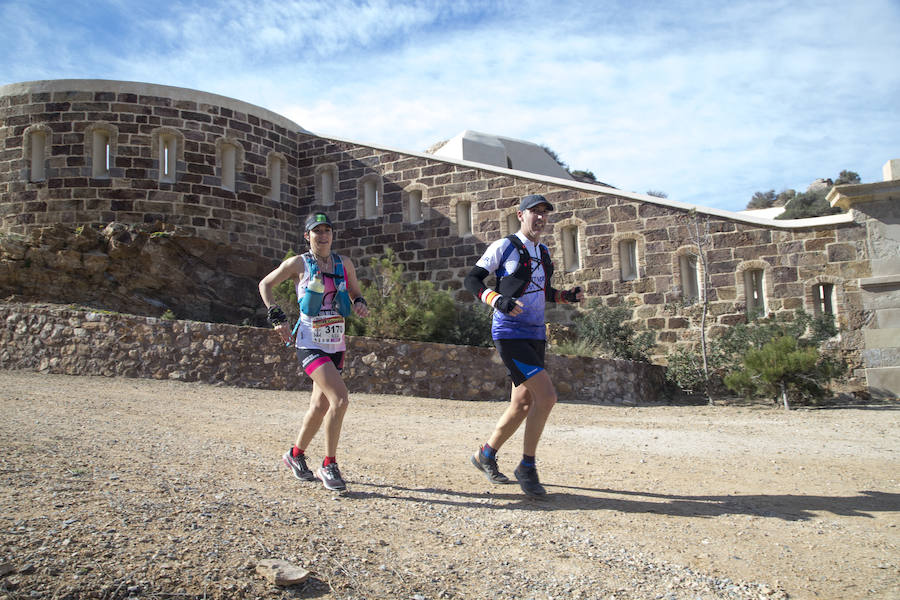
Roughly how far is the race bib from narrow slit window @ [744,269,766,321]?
10290 mm

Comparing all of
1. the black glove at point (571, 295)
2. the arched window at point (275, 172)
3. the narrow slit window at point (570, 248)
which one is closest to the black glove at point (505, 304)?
the black glove at point (571, 295)

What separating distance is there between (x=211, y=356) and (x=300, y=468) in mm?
6508

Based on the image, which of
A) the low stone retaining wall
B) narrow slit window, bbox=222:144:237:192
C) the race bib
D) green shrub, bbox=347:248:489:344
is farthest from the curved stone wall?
the race bib

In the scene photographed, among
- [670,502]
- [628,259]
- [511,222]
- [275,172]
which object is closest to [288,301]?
[511,222]

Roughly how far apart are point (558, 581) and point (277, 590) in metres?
1.23

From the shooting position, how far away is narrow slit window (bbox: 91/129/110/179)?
1570 cm

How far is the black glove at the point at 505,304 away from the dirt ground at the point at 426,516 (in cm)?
120

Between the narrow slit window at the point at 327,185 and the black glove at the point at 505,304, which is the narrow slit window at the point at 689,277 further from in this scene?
the black glove at the point at 505,304

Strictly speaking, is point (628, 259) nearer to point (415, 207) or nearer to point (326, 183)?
point (415, 207)

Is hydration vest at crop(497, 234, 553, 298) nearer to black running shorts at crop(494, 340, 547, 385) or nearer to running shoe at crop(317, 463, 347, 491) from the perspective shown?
black running shorts at crop(494, 340, 547, 385)

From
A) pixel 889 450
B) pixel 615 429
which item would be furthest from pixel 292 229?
pixel 889 450

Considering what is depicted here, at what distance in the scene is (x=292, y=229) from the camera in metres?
18.3

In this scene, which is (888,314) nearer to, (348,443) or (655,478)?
(655,478)

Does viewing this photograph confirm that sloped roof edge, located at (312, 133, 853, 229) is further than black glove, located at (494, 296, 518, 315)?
Yes
